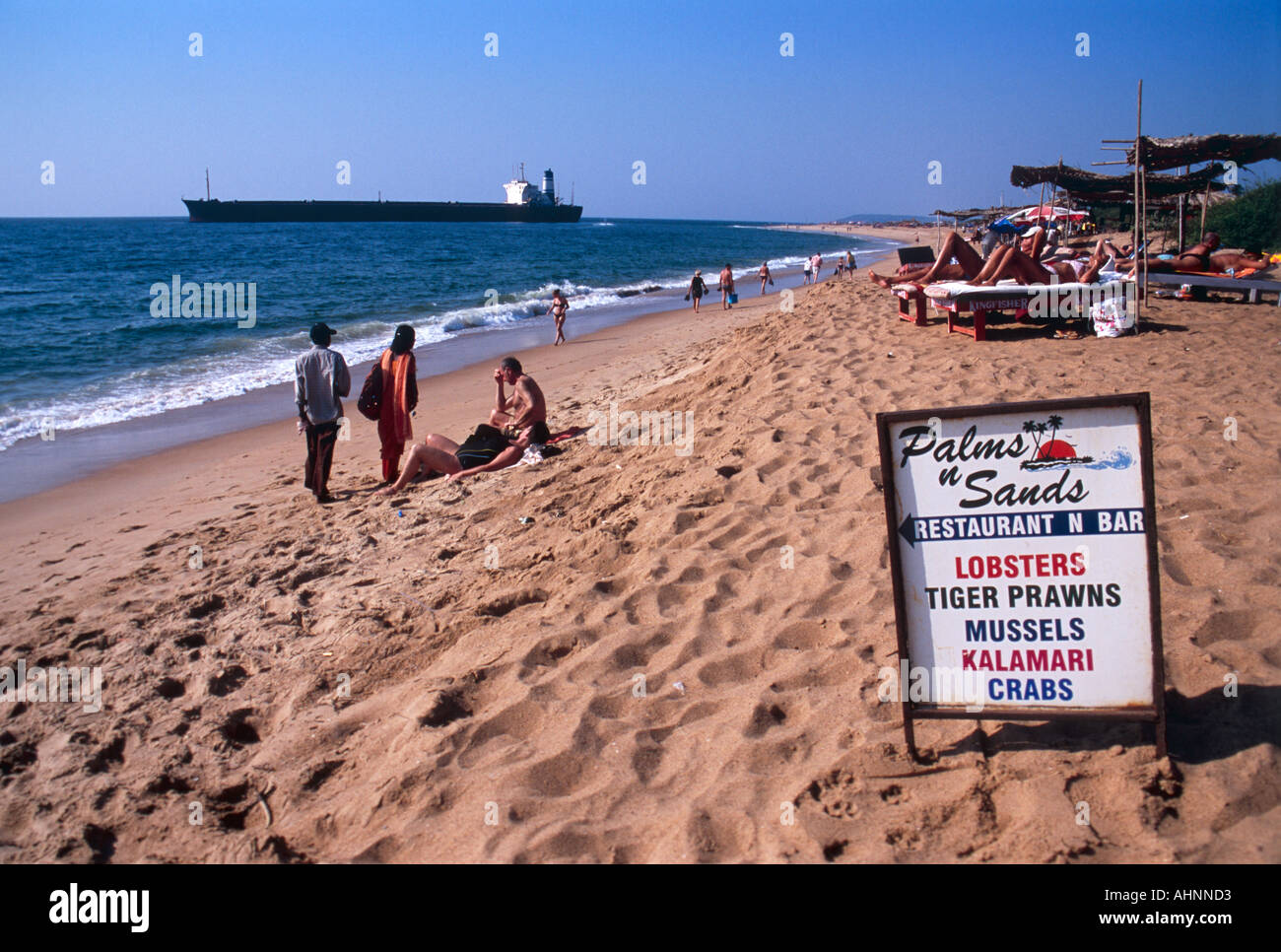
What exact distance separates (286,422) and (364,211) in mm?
99032

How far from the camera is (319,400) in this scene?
23.1 feet

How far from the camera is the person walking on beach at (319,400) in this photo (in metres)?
6.95

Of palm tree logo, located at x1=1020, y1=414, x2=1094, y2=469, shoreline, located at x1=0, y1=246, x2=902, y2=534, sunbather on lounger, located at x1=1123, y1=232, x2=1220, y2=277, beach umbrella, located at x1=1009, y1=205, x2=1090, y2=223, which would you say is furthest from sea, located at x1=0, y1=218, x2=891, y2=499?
sunbather on lounger, located at x1=1123, y1=232, x2=1220, y2=277

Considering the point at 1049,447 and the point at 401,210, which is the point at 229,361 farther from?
the point at 401,210

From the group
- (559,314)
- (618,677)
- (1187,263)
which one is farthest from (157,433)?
(1187,263)

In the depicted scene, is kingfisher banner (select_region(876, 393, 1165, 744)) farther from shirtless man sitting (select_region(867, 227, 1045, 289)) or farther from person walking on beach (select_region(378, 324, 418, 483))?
shirtless man sitting (select_region(867, 227, 1045, 289))

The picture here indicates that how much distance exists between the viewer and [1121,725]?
277 cm

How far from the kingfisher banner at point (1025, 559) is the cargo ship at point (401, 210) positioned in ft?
356

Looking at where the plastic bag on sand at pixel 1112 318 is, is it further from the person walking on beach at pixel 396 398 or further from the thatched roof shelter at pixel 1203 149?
the person walking on beach at pixel 396 398

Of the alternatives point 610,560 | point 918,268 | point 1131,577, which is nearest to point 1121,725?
point 1131,577

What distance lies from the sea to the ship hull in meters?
38.9

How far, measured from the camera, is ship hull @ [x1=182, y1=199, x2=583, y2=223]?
9631 cm

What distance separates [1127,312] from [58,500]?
1131 cm

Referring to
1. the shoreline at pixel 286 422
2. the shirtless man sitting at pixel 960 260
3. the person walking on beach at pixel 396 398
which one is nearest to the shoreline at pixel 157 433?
the shoreline at pixel 286 422
